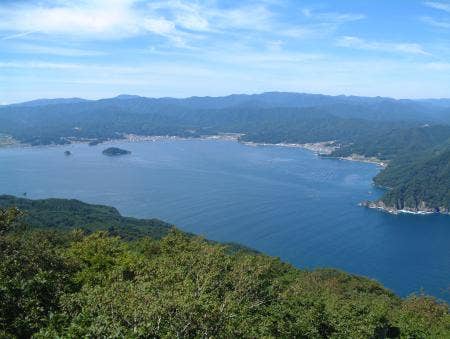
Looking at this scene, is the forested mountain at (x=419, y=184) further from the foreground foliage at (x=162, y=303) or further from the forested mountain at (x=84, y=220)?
the foreground foliage at (x=162, y=303)

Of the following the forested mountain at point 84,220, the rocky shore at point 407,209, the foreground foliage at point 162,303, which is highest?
the foreground foliage at point 162,303

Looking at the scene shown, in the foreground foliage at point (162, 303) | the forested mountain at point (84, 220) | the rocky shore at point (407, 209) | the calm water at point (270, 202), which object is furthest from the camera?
the rocky shore at point (407, 209)

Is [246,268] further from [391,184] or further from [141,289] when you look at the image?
[391,184]

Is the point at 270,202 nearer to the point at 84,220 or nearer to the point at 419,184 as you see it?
the point at 84,220

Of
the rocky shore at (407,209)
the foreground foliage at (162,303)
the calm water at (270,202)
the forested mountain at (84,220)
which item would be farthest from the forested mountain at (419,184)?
the foreground foliage at (162,303)

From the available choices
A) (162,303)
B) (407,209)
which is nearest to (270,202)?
(407,209)

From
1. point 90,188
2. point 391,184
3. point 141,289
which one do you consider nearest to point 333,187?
point 391,184

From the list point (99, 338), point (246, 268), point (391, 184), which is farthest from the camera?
point (391, 184)
